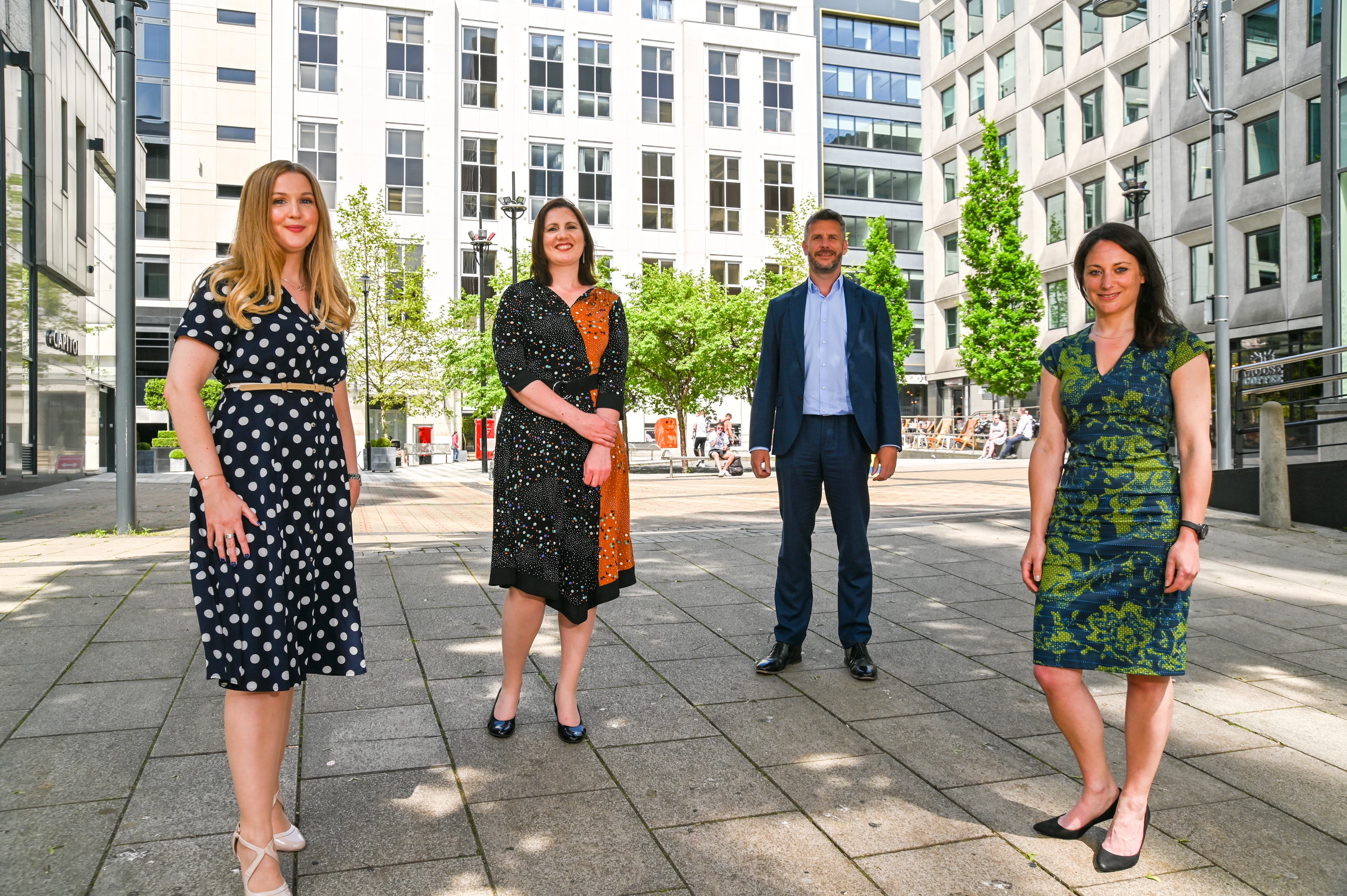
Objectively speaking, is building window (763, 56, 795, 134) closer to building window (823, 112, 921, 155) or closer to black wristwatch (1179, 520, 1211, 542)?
building window (823, 112, 921, 155)

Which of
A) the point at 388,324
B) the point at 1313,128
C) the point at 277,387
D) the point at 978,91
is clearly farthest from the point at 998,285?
the point at 277,387

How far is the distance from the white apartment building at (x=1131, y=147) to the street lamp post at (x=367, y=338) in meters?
23.6

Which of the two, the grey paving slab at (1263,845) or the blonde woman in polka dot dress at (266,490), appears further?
the grey paving slab at (1263,845)

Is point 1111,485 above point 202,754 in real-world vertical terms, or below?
above

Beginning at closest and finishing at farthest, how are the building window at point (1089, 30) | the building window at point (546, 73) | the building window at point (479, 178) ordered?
the building window at point (1089, 30) < the building window at point (479, 178) < the building window at point (546, 73)

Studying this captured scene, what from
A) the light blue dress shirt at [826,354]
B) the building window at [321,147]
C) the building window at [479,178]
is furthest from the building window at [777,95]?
the light blue dress shirt at [826,354]

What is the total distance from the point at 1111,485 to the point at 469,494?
16763 millimetres

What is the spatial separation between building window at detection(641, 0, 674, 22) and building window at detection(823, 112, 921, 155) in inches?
521

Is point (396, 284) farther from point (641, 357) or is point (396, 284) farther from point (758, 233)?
point (758, 233)

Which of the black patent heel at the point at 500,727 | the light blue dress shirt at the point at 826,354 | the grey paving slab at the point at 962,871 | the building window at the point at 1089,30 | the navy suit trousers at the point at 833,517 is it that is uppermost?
the building window at the point at 1089,30

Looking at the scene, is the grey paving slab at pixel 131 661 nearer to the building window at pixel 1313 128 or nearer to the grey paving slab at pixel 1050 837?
the grey paving slab at pixel 1050 837

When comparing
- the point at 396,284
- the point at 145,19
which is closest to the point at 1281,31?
the point at 396,284

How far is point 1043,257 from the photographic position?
40344 mm

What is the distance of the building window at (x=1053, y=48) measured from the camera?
3912cm
